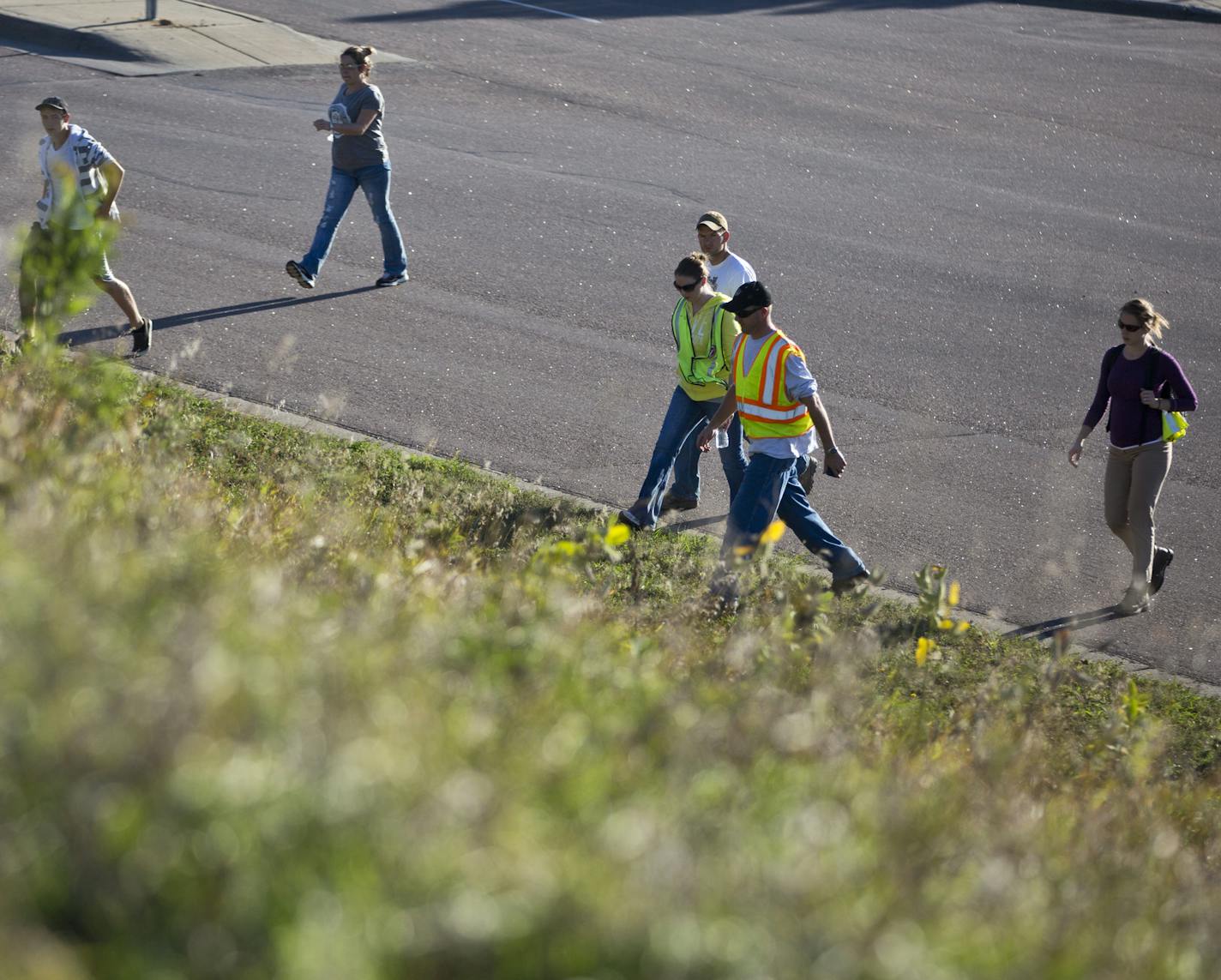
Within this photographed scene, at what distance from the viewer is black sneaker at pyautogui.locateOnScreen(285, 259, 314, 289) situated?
10.9 meters

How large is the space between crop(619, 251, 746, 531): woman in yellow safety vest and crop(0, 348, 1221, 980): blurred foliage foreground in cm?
243

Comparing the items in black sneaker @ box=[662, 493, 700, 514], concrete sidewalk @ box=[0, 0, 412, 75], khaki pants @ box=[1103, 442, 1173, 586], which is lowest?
black sneaker @ box=[662, 493, 700, 514]

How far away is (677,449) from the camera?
813cm

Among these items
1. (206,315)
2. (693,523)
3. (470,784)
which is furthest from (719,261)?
(470,784)

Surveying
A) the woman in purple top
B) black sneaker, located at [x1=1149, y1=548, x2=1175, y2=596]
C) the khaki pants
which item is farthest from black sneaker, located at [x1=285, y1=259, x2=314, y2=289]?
black sneaker, located at [x1=1149, y1=548, x2=1175, y2=596]

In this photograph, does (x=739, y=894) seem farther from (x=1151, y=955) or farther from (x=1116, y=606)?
(x=1116, y=606)

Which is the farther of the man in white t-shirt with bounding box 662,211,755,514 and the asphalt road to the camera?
the asphalt road

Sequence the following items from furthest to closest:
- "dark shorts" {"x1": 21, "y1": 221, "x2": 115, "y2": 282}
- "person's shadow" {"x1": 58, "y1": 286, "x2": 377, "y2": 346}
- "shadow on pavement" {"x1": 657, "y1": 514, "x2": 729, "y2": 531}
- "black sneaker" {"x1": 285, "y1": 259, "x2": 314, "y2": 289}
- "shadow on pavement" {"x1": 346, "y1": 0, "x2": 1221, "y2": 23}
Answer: "shadow on pavement" {"x1": 346, "y1": 0, "x2": 1221, "y2": 23}, "black sneaker" {"x1": 285, "y1": 259, "x2": 314, "y2": 289}, "person's shadow" {"x1": 58, "y1": 286, "x2": 377, "y2": 346}, "shadow on pavement" {"x1": 657, "y1": 514, "x2": 729, "y2": 531}, "dark shorts" {"x1": 21, "y1": 221, "x2": 115, "y2": 282}

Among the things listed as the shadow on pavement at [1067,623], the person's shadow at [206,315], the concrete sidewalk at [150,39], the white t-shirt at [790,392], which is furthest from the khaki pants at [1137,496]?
the concrete sidewalk at [150,39]

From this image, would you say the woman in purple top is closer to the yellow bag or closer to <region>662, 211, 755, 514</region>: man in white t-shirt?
the yellow bag

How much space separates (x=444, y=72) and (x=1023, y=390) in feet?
33.7

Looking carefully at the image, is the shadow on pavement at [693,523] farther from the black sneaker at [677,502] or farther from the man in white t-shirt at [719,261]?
the man in white t-shirt at [719,261]

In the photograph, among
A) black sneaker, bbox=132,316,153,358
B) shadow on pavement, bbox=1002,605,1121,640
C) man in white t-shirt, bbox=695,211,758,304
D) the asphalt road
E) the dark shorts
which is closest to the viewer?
the dark shorts

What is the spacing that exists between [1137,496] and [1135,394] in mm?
555
